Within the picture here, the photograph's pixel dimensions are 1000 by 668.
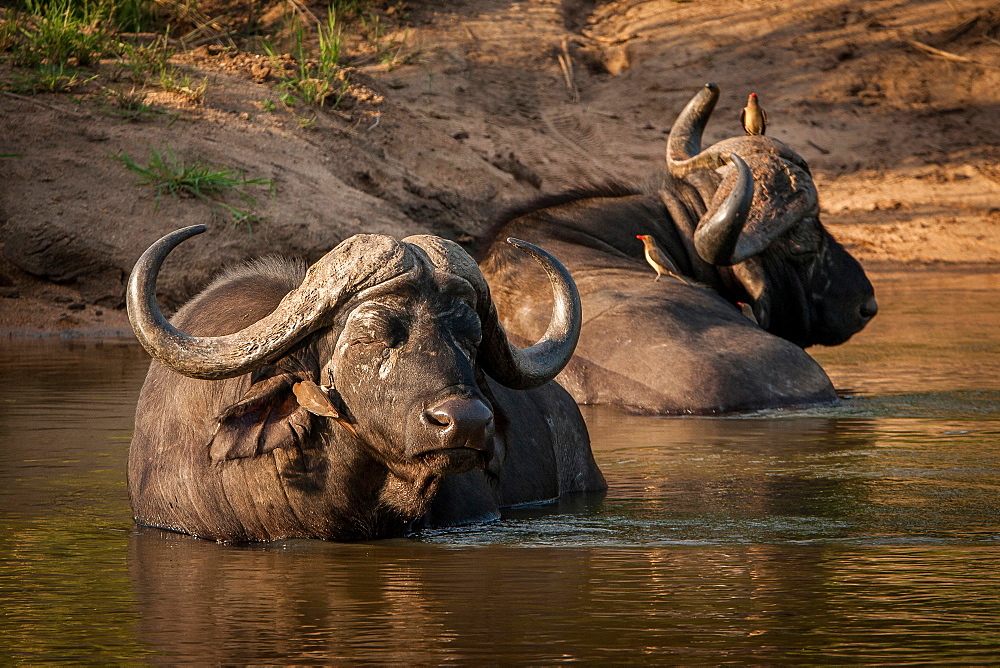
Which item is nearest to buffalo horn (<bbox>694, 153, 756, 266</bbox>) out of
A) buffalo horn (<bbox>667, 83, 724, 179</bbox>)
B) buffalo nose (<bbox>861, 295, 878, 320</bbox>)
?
buffalo horn (<bbox>667, 83, 724, 179</bbox>)

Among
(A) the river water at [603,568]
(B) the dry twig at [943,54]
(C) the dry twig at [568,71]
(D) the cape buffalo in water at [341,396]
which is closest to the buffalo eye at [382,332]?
(D) the cape buffalo in water at [341,396]

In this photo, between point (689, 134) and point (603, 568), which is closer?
point (603, 568)

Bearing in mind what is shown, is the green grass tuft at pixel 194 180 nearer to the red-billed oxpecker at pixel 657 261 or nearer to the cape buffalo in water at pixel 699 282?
the cape buffalo in water at pixel 699 282

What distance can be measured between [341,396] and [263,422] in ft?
1.12

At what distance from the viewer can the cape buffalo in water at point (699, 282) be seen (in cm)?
943

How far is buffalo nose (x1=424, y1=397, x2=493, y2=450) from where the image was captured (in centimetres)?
506

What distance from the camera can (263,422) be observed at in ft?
18.2

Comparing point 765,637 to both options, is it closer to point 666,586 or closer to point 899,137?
point 666,586

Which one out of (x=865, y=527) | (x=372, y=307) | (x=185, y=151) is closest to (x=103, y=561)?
(x=372, y=307)

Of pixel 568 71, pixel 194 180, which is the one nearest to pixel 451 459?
pixel 194 180

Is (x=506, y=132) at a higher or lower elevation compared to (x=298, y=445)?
higher

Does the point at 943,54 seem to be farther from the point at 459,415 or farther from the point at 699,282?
the point at 459,415

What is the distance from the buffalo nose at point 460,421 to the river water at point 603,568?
1.49ft

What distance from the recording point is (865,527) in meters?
6.00
